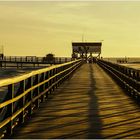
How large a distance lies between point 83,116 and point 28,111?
1.39 meters

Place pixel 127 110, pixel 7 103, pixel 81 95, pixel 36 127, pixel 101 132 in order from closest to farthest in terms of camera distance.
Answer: pixel 7 103
pixel 101 132
pixel 36 127
pixel 127 110
pixel 81 95

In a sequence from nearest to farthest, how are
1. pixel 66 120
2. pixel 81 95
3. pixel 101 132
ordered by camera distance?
pixel 101 132 → pixel 66 120 → pixel 81 95

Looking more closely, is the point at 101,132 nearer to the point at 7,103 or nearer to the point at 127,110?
the point at 7,103

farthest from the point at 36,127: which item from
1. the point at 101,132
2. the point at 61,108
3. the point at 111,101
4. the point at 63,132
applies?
the point at 111,101

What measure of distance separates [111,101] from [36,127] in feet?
19.2

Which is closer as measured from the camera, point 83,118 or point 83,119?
point 83,119

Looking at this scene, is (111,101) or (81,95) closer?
(111,101)

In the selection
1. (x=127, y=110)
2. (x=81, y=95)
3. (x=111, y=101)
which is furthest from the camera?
(x=81, y=95)

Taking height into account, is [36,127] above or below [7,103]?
below

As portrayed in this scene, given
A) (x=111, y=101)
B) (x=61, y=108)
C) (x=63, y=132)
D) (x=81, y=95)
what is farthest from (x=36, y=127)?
(x=81, y=95)

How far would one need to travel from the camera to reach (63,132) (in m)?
9.61

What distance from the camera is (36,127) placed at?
10234 mm

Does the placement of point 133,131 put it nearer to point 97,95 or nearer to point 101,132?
point 101,132

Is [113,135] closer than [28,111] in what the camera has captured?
Yes
